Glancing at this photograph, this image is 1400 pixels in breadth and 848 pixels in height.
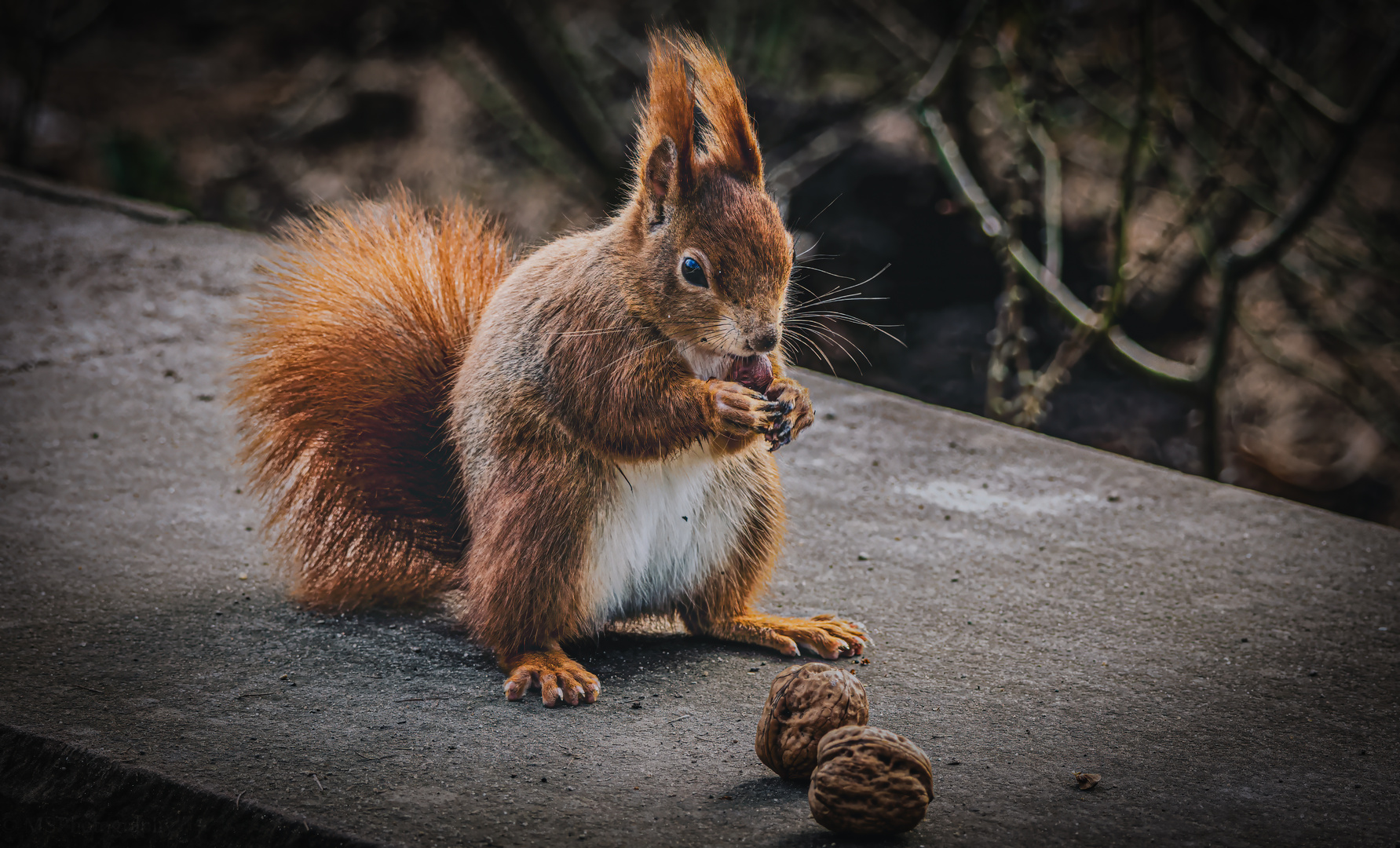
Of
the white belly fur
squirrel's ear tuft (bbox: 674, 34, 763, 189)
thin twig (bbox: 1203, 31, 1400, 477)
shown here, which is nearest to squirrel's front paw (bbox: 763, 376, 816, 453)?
the white belly fur

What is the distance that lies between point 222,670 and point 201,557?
486mm

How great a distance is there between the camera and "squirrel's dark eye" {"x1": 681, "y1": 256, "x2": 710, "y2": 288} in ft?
4.95

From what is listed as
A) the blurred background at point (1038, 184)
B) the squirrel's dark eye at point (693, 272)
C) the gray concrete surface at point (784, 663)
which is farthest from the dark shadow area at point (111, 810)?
the blurred background at point (1038, 184)

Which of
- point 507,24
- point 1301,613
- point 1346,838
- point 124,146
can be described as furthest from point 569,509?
point 124,146

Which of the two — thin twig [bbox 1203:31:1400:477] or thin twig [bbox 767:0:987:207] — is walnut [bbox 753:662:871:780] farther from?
thin twig [bbox 767:0:987:207]

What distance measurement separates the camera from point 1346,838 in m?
1.28

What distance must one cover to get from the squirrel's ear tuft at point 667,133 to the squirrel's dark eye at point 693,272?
9 cm

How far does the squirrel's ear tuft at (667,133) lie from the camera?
153cm

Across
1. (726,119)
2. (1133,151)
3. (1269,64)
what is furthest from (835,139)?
(726,119)

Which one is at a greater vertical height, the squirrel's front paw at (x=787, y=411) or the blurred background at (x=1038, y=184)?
the blurred background at (x=1038, y=184)

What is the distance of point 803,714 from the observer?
1352mm

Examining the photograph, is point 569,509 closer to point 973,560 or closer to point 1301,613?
Result: point 973,560

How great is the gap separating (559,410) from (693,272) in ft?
0.86

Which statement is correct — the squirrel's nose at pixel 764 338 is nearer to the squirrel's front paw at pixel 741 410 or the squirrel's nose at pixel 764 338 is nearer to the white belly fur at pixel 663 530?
the squirrel's front paw at pixel 741 410
